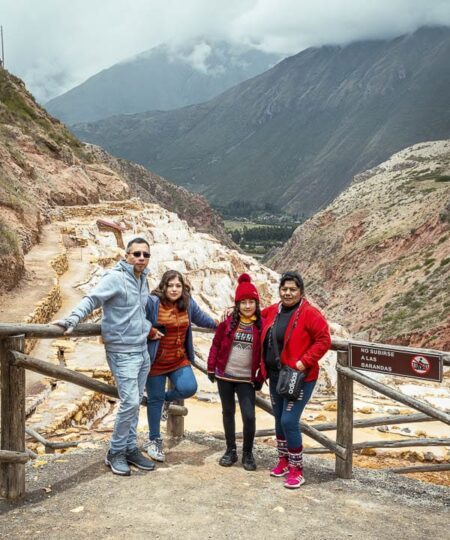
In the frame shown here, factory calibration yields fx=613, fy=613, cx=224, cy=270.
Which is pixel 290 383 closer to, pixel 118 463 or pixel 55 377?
pixel 118 463

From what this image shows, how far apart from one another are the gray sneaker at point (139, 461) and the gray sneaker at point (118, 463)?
9 cm

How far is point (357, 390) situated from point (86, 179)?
110ft

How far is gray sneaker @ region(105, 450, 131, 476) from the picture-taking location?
5512 mm

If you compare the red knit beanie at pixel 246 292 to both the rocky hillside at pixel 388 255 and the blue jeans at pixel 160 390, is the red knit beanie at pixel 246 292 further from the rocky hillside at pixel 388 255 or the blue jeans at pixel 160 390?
the rocky hillside at pixel 388 255

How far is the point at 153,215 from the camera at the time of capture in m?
42.5

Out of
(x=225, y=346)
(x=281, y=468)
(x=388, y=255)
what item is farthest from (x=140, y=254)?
(x=388, y=255)

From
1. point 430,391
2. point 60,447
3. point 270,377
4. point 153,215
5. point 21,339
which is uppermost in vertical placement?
point 153,215

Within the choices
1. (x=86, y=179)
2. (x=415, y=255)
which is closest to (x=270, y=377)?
(x=86, y=179)

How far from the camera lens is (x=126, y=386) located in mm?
5328

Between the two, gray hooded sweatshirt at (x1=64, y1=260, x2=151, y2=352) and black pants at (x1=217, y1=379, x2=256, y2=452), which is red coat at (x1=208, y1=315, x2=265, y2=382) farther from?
gray hooded sweatshirt at (x1=64, y1=260, x2=151, y2=352)

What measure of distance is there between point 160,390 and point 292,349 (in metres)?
1.37

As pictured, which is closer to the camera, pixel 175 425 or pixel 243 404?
pixel 243 404

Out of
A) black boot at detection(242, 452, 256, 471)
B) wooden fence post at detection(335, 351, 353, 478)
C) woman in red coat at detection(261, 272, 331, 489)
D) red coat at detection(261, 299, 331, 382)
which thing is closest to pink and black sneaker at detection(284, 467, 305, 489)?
woman in red coat at detection(261, 272, 331, 489)

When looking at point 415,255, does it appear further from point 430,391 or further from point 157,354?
point 157,354
